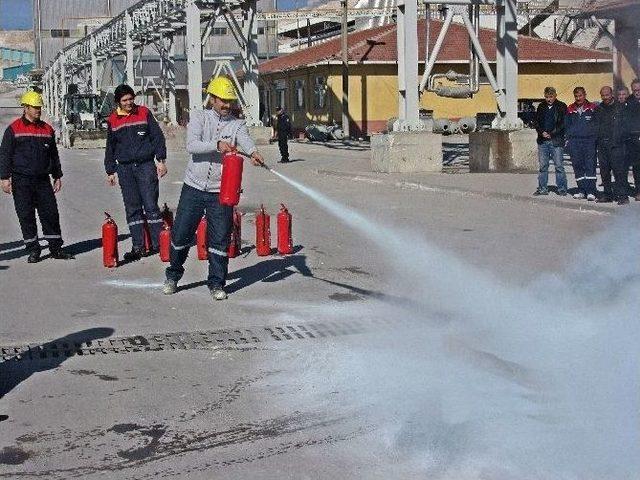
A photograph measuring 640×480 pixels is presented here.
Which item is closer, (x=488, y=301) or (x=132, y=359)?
(x=132, y=359)

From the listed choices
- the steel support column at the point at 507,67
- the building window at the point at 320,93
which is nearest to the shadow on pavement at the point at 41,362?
the steel support column at the point at 507,67

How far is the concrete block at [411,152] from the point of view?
2392 cm

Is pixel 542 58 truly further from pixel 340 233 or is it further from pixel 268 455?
pixel 268 455

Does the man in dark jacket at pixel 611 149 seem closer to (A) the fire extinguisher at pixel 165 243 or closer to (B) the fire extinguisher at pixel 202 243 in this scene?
(B) the fire extinguisher at pixel 202 243

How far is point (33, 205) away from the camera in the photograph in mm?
11750

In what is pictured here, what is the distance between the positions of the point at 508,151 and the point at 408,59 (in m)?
3.06

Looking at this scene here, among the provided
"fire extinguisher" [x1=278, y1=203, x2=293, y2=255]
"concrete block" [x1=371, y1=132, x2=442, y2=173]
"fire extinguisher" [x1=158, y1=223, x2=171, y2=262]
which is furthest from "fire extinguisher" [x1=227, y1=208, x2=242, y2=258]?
"concrete block" [x1=371, y1=132, x2=442, y2=173]

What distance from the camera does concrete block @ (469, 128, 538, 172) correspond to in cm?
2341

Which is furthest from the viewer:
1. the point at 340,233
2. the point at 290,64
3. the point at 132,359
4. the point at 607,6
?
the point at 290,64

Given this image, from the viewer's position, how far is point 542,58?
49.6 metres

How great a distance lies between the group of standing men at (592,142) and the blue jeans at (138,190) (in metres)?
7.06

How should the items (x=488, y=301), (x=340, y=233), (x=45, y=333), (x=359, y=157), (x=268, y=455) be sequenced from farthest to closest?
(x=359, y=157) → (x=340, y=233) → (x=488, y=301) → (x=45, y=333) → (x=268, y=455)

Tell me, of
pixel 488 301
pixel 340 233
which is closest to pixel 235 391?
pixel 488 301

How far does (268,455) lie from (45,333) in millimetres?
3447
